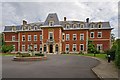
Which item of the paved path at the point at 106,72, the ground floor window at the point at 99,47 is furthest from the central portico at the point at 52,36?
the paved path at the point at 106,72

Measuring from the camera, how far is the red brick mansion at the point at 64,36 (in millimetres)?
50250

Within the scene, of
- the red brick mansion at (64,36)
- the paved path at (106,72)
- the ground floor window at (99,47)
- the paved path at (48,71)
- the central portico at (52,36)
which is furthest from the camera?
the ground floor window at (99,47)

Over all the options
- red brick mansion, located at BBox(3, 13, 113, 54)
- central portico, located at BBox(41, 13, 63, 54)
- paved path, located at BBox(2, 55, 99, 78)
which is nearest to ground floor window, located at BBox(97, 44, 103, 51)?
red brick mansion, located at BBox(3, 13, 113, 54)

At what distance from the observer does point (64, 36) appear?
2078 inches

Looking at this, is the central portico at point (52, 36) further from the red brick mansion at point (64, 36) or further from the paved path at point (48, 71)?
the paved path at point (48, 71)

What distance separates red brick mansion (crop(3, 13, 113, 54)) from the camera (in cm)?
5025

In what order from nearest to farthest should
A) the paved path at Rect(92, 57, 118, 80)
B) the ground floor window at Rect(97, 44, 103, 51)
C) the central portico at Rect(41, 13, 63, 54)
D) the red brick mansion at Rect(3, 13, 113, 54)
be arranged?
the paved path at Rect(92, 57, 118, 80) → the central portico at Rect(41, 13, 63, 54) → the red brick mansion at Rect(3, 13, 113, 54) → the ground floor window at Rect(97, 44, 103, 51)

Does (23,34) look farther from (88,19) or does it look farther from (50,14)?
(88,19)

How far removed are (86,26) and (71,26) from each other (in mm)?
4419

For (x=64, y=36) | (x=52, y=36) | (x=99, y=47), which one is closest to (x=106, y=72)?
(x=52, y=36)

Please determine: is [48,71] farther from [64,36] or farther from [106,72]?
[64,36]

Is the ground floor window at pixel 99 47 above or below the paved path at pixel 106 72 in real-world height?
above

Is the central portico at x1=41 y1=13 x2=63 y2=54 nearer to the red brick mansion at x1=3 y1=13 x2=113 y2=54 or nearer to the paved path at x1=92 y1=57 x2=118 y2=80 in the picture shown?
the red brick mansion at x1=3 y1=13 x2=113 y2=54

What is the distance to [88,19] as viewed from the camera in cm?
5516
